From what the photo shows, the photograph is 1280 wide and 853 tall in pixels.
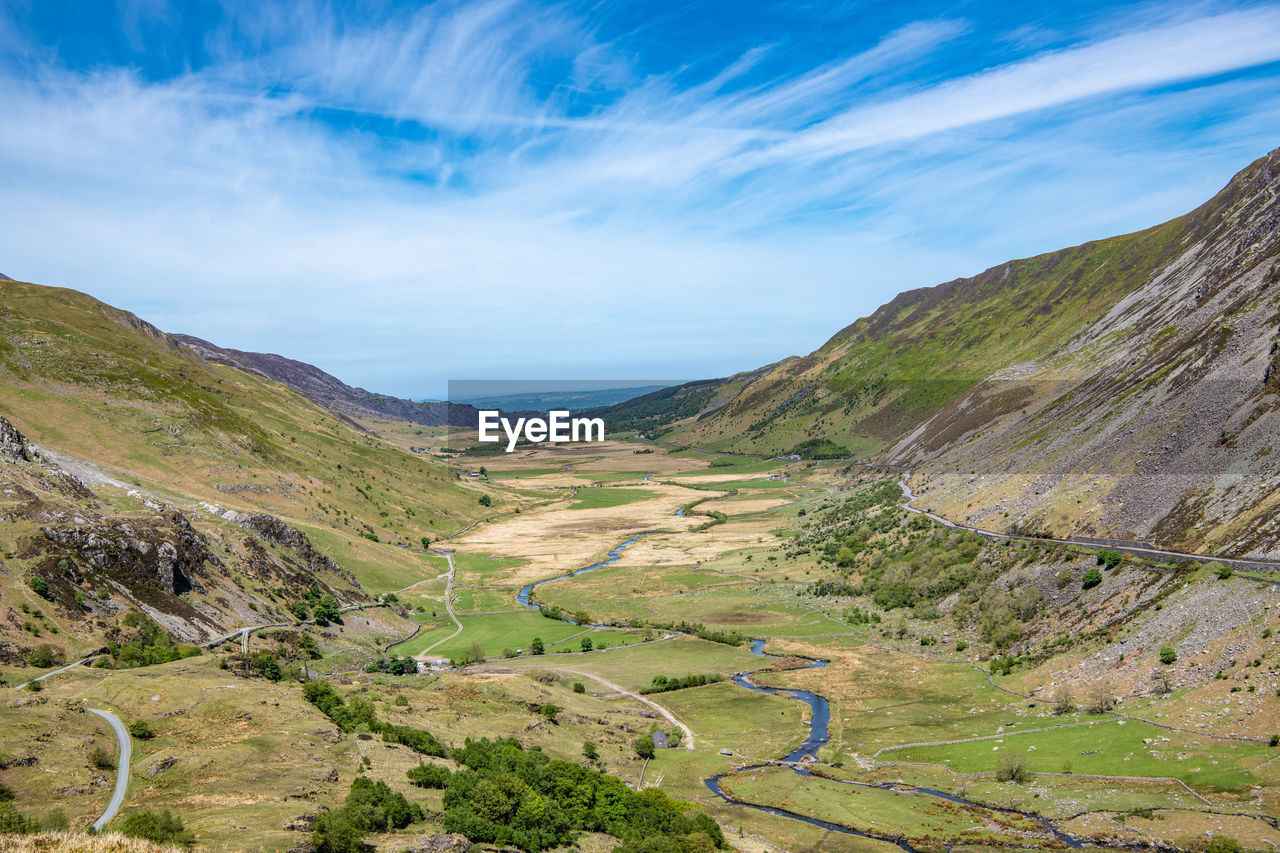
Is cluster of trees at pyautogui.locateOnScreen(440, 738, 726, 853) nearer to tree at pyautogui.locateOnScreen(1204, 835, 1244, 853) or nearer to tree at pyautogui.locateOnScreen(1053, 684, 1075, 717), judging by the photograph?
tree at pyautogui.locateOnScreen(1204, 835, 1244, 853)

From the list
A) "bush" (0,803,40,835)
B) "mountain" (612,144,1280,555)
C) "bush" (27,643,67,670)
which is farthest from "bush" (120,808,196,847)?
"mountain" (612,144,1280,555)

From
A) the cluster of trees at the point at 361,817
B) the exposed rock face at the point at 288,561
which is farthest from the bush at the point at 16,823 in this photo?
the exposed rock face at the point at 288,561

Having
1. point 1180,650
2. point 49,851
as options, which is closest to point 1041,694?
→ point 1180,650

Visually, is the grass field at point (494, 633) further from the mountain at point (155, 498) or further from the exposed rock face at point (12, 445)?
the exposed rock face at point (12, 445)

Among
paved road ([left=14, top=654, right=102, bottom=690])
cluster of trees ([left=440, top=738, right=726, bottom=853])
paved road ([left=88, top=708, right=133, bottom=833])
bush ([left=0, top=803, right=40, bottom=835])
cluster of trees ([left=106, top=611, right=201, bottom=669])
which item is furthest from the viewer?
cluster of trees ([left=106, top=611, right=201, bottom=669])

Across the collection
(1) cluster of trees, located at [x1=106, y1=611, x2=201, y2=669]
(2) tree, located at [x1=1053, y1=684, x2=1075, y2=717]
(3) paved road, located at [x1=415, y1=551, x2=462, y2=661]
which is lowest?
(3) paved road, located at [x1=415, y1=551, x2=462, y2=661]

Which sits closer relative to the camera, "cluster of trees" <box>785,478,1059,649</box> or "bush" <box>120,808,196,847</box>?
"bush" <box>120,808,196,847</box>

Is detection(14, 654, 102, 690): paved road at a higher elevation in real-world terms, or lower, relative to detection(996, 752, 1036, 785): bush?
higher
